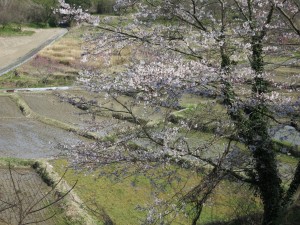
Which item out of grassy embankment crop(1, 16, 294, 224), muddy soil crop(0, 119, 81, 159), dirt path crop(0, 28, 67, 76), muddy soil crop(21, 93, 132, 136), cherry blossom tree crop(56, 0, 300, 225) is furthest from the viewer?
dirt path crop(0, 28, 67, 76)

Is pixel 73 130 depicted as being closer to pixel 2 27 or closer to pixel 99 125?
pixel 99 125

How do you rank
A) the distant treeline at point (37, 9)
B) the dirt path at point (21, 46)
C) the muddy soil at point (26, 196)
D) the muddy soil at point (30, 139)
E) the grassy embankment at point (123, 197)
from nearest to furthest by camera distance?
the muddy soil at point (26, 196) → the grassy embankment at point (123, 197) → the muddy soil at point (30, 139) → the dirt path at point (21, 46) → the distant treeline at point (37, 9)

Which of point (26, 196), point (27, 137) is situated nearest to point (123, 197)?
point (26, 196)

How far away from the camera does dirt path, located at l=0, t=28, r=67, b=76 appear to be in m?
34.4

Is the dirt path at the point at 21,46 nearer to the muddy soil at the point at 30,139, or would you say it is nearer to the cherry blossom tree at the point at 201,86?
the muddy soil at the point at 30,139

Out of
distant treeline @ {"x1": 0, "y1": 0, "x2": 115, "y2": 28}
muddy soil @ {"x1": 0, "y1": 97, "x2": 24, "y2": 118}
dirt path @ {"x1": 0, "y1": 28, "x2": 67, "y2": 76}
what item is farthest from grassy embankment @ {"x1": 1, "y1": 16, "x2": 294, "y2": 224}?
distant treeline @ {"x1": 0, "y1": 0, "x2": 115, "y2": 28}

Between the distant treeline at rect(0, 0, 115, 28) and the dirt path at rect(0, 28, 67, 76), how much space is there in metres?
3.70

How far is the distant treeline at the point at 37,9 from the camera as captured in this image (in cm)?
5475

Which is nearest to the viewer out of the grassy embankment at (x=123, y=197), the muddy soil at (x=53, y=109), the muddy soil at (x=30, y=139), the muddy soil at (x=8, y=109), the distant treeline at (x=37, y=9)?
the grassy embankment at (x=123, y=197)

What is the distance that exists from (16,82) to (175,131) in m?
22.2

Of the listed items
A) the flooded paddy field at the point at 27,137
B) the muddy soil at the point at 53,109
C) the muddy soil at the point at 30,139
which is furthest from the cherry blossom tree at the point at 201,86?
the muddy soil at the point at 53,109

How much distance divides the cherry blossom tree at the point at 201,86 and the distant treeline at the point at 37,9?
4932 centimetres

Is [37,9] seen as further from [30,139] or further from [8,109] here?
[30,139]

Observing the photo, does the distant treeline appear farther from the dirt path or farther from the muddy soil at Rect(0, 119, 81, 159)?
the muddy soil at Rect(0, 119, 81, 159)
